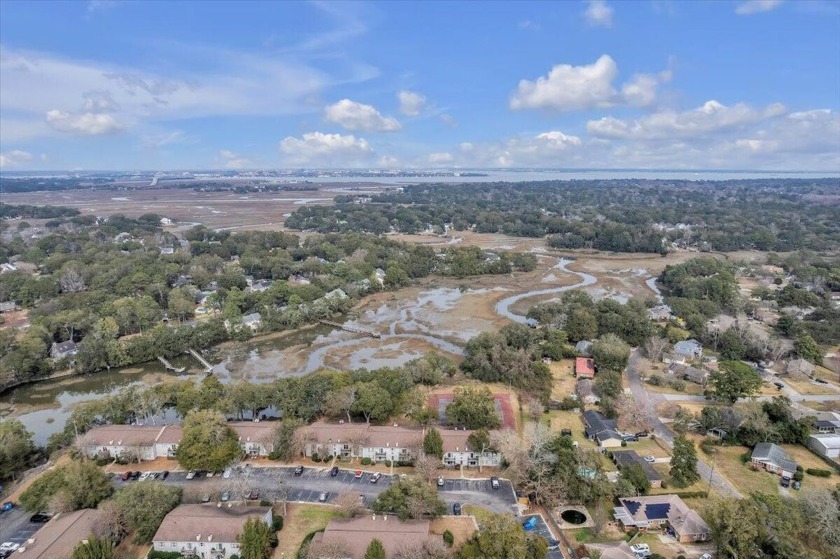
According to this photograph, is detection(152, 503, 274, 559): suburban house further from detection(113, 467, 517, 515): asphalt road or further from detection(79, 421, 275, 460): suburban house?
detection(79, 421, 275, 460): suburban house

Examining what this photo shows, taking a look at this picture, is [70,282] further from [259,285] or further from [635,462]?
[635,462]

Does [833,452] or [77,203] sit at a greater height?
[77,203]

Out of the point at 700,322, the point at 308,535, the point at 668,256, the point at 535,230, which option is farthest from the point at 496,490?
the point at 535,230

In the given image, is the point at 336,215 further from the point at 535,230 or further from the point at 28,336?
the point at 28,336

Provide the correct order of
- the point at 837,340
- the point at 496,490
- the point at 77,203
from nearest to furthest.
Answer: the point at 496,490
the point at 837,340
the point at 77,203

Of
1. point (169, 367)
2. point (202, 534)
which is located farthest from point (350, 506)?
point (169, 367)

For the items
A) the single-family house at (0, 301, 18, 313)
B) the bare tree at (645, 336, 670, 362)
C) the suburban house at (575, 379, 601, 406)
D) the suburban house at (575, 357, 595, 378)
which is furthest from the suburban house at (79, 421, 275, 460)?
the single-family house at (0, 301, 18, 313)
